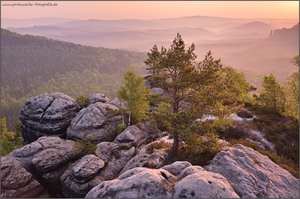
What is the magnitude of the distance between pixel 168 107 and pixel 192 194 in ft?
39.7

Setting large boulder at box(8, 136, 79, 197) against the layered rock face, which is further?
large boulder at box(8, 136, 79, 197)

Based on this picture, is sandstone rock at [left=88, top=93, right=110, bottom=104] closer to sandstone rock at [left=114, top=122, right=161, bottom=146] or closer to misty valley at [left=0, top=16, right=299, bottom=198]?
misty valley at [left=0, top=16, right=299, bottom=198]

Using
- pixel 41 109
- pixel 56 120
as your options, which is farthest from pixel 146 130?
pixel 41 109

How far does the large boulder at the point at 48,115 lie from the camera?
4359 centimetres

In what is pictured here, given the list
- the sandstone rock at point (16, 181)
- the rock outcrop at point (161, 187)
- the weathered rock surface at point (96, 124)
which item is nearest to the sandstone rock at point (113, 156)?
the weathered rock surface at point (96, 124)

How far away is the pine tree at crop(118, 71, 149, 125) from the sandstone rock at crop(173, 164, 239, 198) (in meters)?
25.2

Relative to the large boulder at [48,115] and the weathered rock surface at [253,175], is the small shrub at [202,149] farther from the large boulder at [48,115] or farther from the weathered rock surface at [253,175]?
the large boulder at [48,115]

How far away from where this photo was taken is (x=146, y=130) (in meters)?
40.6

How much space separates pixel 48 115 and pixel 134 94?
46.2ft

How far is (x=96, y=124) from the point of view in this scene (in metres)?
41.1

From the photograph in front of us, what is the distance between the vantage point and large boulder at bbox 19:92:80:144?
143 feet

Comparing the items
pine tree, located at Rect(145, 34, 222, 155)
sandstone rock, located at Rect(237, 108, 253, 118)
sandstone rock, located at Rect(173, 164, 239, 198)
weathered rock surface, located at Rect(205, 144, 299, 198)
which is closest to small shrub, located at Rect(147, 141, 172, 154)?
pine tree, located at Rect(145, 34, 222, 155)

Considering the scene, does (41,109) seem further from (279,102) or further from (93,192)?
(279,102)

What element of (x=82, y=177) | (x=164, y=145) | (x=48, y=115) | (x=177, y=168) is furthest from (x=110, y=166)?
(x=48, y=115)
